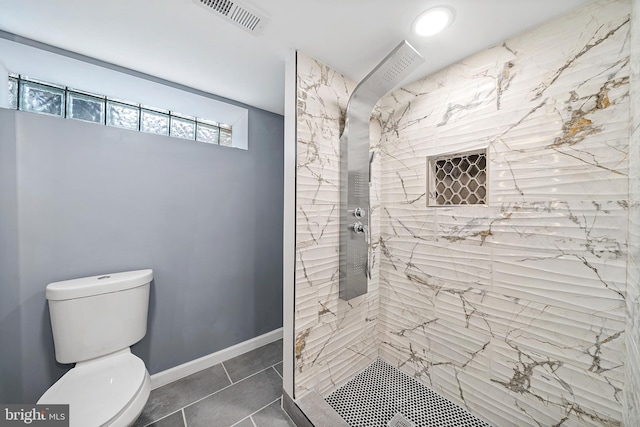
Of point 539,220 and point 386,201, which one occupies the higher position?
point 386,201

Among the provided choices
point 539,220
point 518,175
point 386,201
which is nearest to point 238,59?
point 386,201

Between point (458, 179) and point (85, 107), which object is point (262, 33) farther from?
point (458, 179)

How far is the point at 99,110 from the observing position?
5.12 ft

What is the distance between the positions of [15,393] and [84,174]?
4.10ft

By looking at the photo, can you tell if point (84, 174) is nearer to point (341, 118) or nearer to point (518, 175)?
point (341, 118)

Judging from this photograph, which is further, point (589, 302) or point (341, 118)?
point (341, 118)

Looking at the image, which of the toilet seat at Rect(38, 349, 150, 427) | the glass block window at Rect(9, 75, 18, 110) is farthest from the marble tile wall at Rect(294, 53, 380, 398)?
the glass block window at Rect(9, 75, 18, 110)

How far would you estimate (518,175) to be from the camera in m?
1.18

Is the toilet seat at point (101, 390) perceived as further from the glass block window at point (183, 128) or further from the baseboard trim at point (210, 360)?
the glass block window at point (183, 128)

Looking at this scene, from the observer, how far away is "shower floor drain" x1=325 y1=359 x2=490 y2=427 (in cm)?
128

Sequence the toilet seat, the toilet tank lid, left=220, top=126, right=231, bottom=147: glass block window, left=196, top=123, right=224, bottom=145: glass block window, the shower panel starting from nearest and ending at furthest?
1. the toilet seat
2. the toilet tank lid
3. the shower panel
4. left=196, top=123, right=224, bottom=145: glass block window
5. left=220, top=126, right=231, bottom=147: glass block window

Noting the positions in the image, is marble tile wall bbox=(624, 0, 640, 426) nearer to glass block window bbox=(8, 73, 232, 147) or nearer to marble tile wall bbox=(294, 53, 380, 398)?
marble tile wall bbox=(294, 53, 380, 398)

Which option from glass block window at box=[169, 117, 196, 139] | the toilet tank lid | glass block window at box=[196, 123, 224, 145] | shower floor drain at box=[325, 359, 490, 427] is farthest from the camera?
glass block window at box=[196, 123, 224, 145]

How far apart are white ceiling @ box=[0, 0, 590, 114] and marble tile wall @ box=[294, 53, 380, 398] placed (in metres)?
0.22
